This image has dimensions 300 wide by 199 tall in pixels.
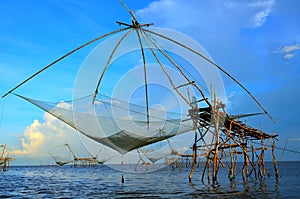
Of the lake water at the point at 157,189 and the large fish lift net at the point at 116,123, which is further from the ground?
the large fish lift net at the point at 116,123

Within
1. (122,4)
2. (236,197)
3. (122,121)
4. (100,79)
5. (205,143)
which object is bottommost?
(236,197)

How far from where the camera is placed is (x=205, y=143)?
13.6m

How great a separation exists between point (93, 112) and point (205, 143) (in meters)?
5.72

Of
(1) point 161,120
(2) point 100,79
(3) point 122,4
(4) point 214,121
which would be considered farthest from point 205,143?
(3) point 122,4

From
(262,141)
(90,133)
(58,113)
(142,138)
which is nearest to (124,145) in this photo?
(142,138)

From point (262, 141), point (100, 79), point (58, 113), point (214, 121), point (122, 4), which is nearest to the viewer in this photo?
point (122, 4)

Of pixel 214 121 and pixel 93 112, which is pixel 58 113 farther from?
pixel 214 121

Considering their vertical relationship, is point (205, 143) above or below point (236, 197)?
above

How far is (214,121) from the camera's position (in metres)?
13.1

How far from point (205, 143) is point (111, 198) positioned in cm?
514

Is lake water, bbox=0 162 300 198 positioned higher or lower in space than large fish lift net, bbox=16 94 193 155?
lower

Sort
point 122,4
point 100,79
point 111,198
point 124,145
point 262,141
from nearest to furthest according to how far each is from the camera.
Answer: point 122,4, point 100,79, point 111,198, point 124,145, point 262,141

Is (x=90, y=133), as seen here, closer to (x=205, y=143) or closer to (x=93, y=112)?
(x=93, y=112)

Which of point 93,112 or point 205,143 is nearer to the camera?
point 93,112
